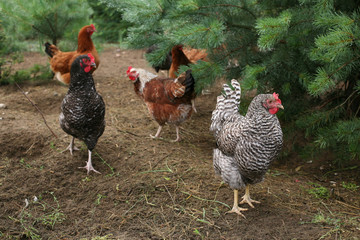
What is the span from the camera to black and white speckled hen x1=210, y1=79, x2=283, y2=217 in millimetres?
2953

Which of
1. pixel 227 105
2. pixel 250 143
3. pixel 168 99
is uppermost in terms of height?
pixel 227 105

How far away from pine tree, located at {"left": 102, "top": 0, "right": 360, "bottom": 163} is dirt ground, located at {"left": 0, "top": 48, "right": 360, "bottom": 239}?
0.62 meters

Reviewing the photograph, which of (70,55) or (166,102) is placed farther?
(70,55)

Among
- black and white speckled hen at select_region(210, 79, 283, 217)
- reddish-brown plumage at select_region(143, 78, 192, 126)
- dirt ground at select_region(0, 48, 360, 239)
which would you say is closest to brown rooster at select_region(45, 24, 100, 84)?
dirt ground at select_region(0, 48, 360, 239)

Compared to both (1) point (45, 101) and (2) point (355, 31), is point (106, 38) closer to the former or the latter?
(1) point (45, 101)

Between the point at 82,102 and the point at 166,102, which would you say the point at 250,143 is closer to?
the point at 82,102

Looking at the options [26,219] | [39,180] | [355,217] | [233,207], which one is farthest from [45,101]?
[355,217]

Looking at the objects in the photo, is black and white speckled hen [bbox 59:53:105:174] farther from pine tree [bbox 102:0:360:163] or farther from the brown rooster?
the brown rooster

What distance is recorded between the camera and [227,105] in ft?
11.6

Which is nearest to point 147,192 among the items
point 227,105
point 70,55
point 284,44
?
point 227,105

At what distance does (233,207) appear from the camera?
10.9 feet

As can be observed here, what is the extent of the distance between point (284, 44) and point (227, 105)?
924 millimetres

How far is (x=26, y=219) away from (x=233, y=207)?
194 centimetres

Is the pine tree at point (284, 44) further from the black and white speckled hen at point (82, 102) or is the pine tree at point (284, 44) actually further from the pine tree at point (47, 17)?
the pine tree at point (47, 17)
